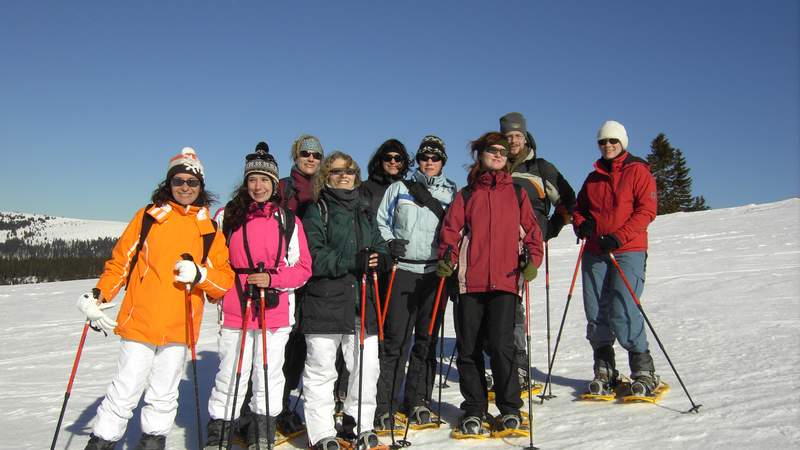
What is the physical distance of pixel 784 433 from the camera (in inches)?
151

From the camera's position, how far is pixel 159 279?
3.82 m

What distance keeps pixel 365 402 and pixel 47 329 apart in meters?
9.32

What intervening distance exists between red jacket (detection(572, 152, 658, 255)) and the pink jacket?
2.60 m

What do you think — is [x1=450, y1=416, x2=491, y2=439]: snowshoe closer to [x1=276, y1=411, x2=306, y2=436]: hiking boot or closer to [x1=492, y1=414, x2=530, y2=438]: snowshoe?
[x1=492, y1=414, x2=530, y2=438]: snowshoe

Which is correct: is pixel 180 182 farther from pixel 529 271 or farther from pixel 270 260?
pixel 529 271

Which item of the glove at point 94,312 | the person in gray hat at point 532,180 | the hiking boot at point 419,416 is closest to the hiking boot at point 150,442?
the glove at point 94,312

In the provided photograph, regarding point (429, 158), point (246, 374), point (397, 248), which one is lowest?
point (246, 374)

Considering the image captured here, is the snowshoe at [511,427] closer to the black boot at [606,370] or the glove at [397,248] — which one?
the black boot at [606,370]

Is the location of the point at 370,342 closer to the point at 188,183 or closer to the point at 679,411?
the point at 188,183

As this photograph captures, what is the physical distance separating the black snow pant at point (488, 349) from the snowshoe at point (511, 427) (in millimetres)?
55

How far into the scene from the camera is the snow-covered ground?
415 centimetres

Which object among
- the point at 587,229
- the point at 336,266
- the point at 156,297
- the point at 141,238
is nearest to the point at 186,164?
the point at 141,238

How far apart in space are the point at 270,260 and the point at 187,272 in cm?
63

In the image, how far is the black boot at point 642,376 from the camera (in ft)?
15.7
